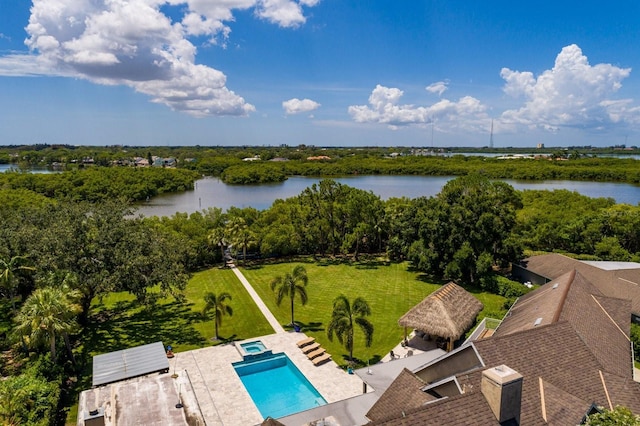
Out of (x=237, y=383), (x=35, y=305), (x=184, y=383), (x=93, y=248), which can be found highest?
(x=93, y=248)

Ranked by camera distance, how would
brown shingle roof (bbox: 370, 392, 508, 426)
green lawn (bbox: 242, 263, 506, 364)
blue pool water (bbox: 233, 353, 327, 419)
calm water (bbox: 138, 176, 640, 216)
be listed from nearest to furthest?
brown shingle roof (bbox: 370, 392, 508, 426)
blue pool water (bbox: 233, 353, 327, 419)
green lawn (bbox: 242, 263, 506, 364)
calm water (bbox: 138, 176, 640, 216)

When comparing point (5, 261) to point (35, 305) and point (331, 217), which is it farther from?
point (331, 217)

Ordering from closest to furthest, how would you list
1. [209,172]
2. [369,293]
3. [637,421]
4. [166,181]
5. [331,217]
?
1. [637,421]
2. [369,293]
3. [331,217]
4. [166,181]
5. [209,172]

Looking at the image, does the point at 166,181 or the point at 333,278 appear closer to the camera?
the point at 333,278

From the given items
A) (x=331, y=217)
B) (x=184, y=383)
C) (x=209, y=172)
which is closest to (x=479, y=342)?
(x=184, y=383)

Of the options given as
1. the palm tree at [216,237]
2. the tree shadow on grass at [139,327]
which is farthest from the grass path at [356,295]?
the tree shadow on grass at [139,327]

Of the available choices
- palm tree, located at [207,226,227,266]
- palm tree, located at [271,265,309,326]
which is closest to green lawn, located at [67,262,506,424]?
palm tree, located at [271,265,309,326]

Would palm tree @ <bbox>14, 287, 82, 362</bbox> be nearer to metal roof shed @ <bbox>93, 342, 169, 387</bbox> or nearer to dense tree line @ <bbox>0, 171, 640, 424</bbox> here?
dense tree line @ <bbox>0, 171, 640, 424</bbox>

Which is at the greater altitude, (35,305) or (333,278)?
(35,305)
